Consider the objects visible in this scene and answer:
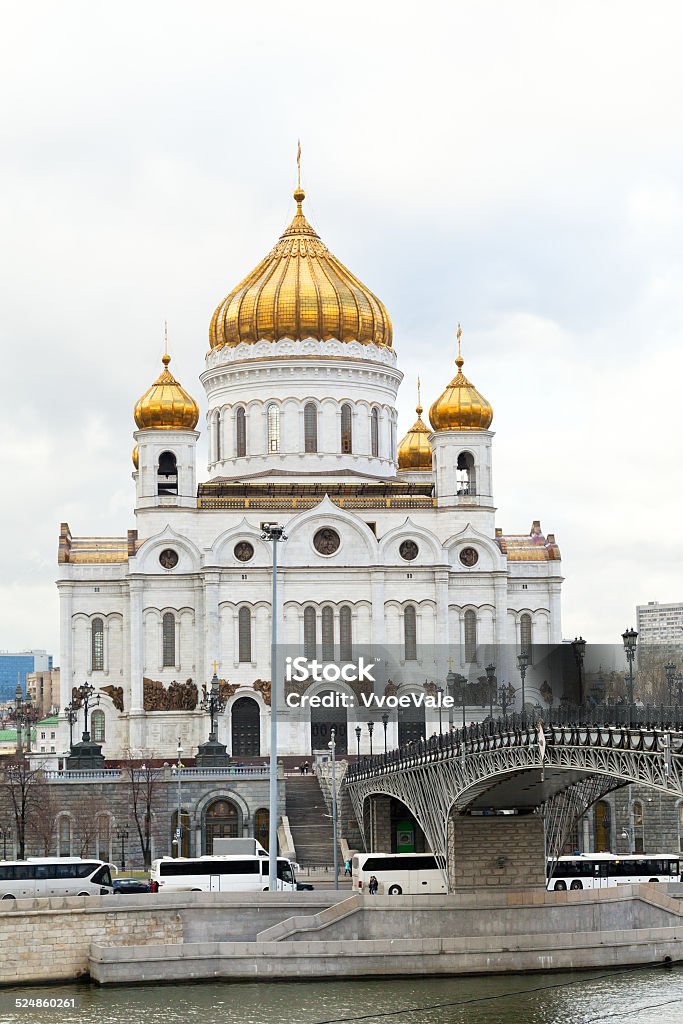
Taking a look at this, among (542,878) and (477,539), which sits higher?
(477,539)

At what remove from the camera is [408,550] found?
81.5 metres

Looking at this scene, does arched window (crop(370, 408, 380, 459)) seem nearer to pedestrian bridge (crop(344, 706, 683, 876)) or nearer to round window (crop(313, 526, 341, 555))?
round window (crop(313, 526, 341, 555))

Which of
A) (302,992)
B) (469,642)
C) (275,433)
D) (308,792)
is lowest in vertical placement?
(302,992)

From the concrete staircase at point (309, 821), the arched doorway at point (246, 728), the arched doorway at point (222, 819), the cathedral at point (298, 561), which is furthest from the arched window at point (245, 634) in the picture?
the arched doorway at point (222, 819)

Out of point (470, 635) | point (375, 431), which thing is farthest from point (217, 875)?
point (375, 431)

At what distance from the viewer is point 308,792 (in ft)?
232

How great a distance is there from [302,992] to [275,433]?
1732 inches

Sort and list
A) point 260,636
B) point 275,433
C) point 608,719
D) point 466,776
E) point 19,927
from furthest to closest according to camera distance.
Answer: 1. point 275,433
2. point 260,636
3. point 466,776
4. point 19,927
5. point 608,719

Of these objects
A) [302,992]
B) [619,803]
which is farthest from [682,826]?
[302,992]

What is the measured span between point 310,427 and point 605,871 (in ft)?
109

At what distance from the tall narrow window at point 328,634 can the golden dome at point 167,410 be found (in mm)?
9891

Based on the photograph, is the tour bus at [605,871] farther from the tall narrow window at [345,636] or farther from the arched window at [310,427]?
the arched window at [310,427]

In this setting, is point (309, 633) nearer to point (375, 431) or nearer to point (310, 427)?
point (310, 427)

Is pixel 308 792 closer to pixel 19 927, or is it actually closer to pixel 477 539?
pixel 477 539
